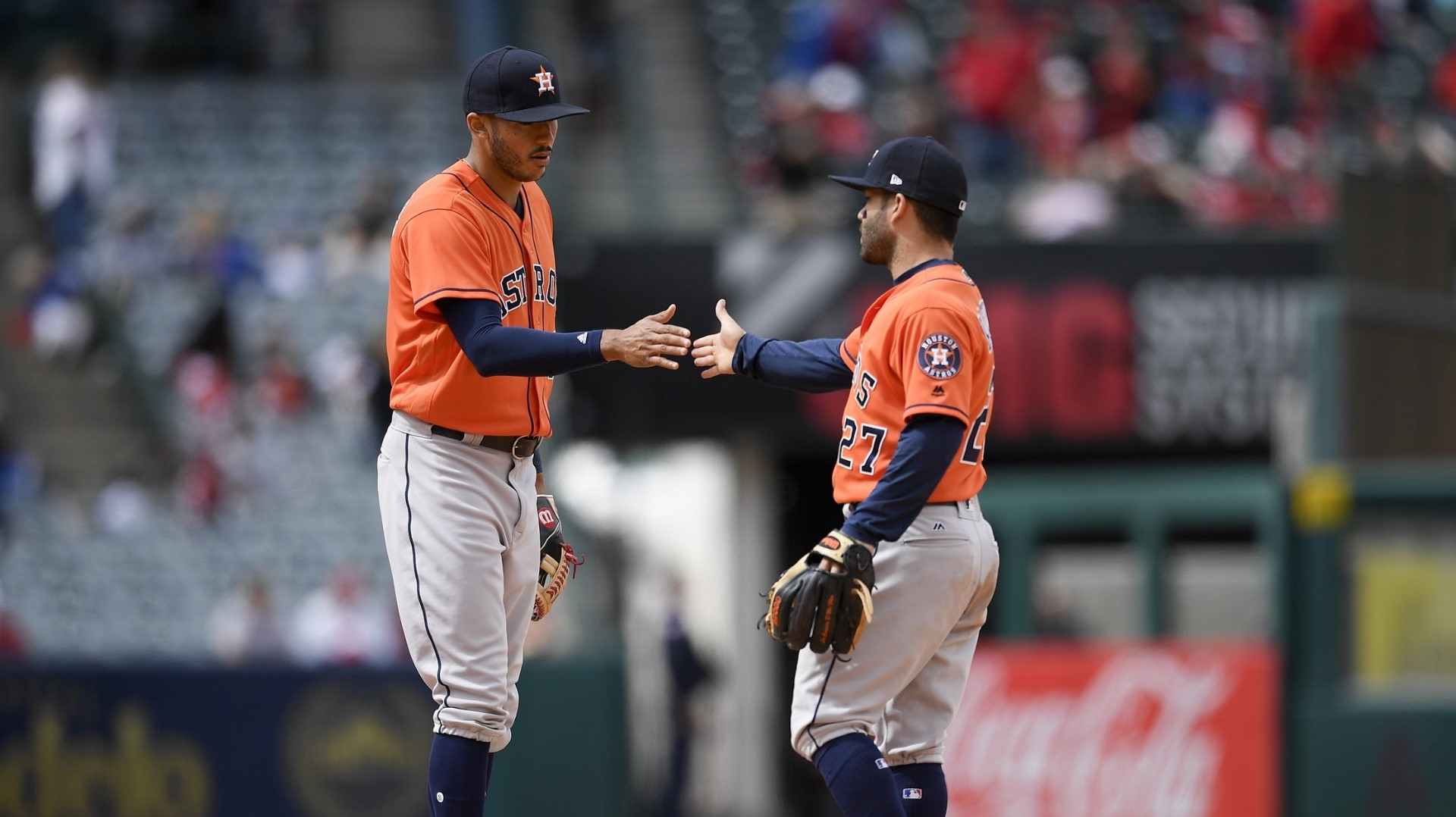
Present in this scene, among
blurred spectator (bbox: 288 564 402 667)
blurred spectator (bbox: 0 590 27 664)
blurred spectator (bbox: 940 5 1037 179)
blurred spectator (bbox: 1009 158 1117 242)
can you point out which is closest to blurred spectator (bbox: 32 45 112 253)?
blurred spectator (bbox: 0 590 27 664)

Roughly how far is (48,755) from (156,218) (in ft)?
17.5

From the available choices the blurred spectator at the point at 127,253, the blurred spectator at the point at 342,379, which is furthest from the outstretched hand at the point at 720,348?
the blurred spectator at the point at 127,253

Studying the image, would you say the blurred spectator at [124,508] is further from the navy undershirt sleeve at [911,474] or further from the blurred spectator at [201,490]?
the navy undershirt sleeve at [911,474]

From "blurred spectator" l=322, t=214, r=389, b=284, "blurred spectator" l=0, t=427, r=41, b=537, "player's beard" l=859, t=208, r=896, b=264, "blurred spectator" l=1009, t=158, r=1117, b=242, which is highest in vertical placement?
"blurred spectator" l=1009, t=158, r=1117, b=242

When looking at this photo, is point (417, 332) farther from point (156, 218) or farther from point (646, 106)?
point (646, 106)

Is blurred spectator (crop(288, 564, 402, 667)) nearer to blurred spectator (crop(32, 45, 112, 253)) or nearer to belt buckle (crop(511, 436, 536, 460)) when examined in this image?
blurred spectator (crop(32, 45, 112, 253))

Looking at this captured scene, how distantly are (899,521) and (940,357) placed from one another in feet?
1.31

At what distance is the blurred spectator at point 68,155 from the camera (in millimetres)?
14273

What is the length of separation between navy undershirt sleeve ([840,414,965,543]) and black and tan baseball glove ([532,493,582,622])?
3.31 ft

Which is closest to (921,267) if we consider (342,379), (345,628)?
(345,628)

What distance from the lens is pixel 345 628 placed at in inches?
441

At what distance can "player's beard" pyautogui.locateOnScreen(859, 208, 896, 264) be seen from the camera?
489 centimetres

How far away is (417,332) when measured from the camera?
479cm

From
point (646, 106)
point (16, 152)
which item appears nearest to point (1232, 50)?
point (646, 106)
